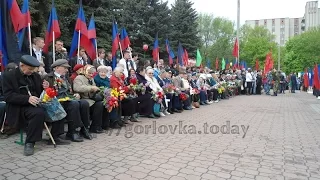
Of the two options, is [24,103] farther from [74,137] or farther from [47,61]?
[47,61]

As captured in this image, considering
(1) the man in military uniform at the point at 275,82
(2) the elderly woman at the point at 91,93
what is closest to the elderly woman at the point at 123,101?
(2) the elderly woman at the point at 91,93

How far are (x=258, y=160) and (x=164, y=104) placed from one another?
5.37m

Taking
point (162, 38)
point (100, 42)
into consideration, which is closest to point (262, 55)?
point (162, 38)

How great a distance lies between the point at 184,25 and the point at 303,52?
33.7 m

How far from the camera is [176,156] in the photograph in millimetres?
4949

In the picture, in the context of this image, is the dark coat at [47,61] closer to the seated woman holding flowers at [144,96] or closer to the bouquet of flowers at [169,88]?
the seated woman holding flowers at [144,96]

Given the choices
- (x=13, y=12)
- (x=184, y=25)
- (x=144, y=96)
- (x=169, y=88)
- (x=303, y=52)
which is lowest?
(x=144, y=96)

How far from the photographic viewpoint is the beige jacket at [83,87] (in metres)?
6.22

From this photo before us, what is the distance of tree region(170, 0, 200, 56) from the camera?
97.0 ft

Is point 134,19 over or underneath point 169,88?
over

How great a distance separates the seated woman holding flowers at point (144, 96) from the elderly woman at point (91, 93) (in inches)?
85.0

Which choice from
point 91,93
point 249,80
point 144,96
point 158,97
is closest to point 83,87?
point 91,93

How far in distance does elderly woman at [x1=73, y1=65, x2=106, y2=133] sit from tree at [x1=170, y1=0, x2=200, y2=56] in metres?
23.1

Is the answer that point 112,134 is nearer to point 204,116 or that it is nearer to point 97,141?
point 97,141
